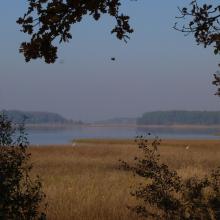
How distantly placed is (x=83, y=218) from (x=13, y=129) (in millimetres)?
5424

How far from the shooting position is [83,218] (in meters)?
14.4

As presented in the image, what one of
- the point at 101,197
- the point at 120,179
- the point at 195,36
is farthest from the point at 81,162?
the point at 195,36

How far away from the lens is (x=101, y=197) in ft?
60.2

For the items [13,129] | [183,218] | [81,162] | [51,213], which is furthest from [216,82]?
[81,162]

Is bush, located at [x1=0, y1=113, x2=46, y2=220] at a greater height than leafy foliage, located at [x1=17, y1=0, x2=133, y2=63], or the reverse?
leafy foliage, located at [x1=17, y1=0, x2=133, y2=63]

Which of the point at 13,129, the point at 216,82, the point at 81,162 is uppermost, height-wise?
→ the point at 216,82

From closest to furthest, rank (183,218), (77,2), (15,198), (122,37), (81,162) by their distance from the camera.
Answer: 1. (77,2)
2. (122,37)
3. (15,198)
4. (183,218)
5. (81,162)

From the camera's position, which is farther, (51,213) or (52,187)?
(52,187)

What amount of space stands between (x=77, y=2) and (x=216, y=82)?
5949 millimetres

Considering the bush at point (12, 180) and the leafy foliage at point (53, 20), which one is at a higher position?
the leafy foliage at point (53, 20)

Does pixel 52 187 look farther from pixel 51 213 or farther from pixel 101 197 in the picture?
pixel 51 213

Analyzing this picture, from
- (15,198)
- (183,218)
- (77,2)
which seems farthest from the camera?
(183,218)

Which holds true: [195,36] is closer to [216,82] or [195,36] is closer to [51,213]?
[216,82]

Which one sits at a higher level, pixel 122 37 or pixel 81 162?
pixel 122 37
